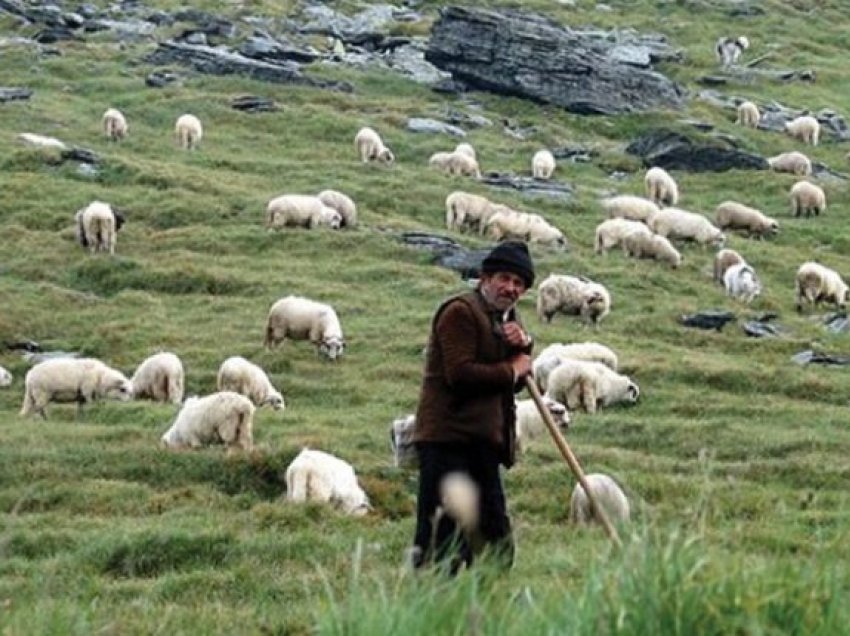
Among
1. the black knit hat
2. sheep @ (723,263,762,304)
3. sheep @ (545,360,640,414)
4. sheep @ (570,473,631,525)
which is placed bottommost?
sheep @ (723,263,762,304)

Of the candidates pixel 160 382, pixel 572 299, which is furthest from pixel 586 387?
pixel 160 382

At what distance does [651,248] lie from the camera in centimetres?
3278

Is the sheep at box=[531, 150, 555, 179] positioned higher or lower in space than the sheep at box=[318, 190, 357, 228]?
lower

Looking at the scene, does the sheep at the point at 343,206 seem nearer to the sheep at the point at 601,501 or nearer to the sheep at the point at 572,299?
the sheep at the point at 572,299

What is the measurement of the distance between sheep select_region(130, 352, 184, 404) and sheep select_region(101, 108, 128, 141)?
23465mm

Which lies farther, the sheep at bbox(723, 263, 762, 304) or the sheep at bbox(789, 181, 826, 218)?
the sheep at bbox(789, 181, 826, 218)

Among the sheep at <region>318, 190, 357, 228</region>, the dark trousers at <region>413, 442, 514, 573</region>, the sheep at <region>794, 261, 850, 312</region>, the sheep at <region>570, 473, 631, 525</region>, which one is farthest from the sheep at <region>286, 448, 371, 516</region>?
the sheep at <region>318, 190, 357, 228</region>

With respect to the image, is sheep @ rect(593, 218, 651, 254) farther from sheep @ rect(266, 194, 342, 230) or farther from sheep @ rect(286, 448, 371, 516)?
sheep @ rect(286, 448, 371, 516)

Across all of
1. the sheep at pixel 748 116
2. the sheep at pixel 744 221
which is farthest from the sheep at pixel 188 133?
the sheep at pixel 748 116

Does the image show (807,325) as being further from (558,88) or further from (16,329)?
(558,88)

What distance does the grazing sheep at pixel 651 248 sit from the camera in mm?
32594

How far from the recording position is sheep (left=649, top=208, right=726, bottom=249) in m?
Answer: 34.6

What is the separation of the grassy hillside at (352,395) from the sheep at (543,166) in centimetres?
82

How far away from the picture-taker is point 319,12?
72.3 m
